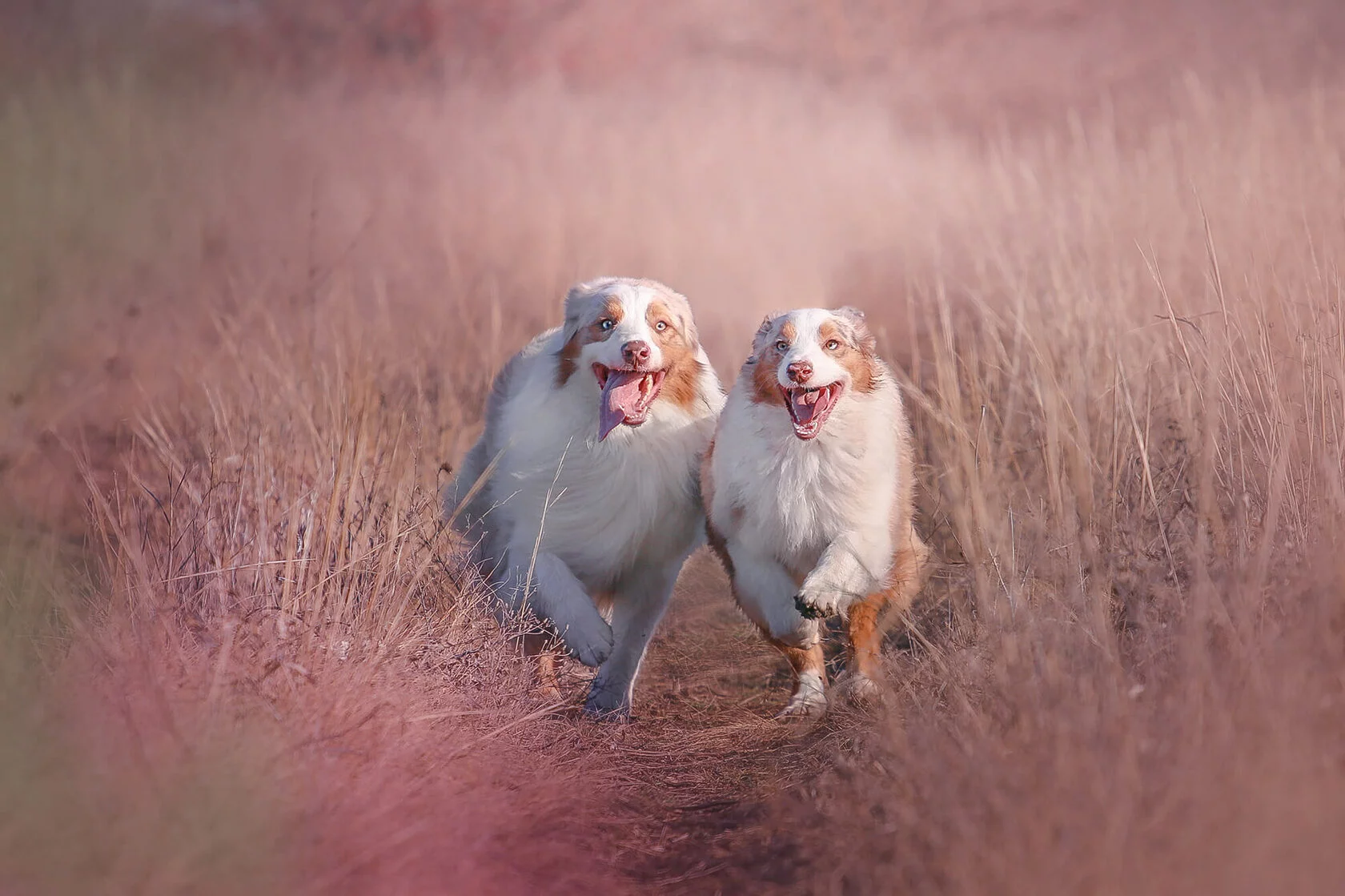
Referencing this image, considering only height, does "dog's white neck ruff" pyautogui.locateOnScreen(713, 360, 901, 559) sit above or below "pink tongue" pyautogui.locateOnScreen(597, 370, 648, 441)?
below

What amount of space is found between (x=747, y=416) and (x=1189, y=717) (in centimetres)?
236

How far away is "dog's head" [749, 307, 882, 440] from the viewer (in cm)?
481

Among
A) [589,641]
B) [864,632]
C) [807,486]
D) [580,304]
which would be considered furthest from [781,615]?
[580,304]

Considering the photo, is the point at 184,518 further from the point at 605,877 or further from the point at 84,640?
the point at 605,877

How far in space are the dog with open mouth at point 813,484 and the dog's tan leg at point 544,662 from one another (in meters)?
0.86

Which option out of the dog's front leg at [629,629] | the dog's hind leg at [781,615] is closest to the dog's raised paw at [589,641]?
the dog's front leg at [629,629]

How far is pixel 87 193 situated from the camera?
7.73 meters

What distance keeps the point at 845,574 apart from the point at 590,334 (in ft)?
4.81

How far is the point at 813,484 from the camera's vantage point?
4973mm

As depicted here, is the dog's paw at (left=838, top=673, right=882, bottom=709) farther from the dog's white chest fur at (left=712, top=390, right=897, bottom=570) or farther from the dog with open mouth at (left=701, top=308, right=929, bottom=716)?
the dog's white chest fur at (left=712, top=390, right=897, bottom=570)

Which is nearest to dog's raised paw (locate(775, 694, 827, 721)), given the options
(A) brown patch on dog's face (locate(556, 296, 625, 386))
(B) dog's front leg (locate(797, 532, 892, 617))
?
(B) dog's front leg (locate(797, 532, 892, 617))

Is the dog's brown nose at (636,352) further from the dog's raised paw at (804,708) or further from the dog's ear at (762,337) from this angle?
the dog's raised paw at (804,708)

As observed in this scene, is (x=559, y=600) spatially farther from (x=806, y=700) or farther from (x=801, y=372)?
(x=801, y=372)

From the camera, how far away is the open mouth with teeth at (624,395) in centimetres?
518
